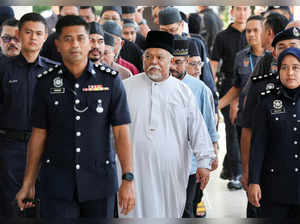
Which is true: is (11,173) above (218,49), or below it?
below

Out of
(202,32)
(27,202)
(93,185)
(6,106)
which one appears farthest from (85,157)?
(202,32)

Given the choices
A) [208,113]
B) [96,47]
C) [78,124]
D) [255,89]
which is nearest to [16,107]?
[96,47]

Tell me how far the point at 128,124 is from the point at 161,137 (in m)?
0.58

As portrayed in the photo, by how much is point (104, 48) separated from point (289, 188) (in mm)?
1836

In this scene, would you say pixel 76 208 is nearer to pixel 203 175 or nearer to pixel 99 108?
pixel 99 108

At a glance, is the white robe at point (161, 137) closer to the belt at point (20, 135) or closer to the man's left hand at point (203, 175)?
the man's left hand at point (203, 175)

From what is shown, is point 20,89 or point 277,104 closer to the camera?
point 277,104

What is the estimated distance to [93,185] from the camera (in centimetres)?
345

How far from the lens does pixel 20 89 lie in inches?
176

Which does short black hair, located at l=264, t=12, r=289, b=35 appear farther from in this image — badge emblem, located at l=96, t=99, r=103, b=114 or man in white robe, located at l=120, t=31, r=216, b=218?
badge emblem, located at l=96, t=99, r=103, b=114

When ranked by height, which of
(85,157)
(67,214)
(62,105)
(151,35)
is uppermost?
(151,35)

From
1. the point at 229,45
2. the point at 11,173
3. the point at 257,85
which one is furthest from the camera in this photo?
the point at 229,45

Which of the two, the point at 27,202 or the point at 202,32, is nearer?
the point at 27,202

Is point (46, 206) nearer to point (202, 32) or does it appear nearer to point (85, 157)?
point (85, 157)
